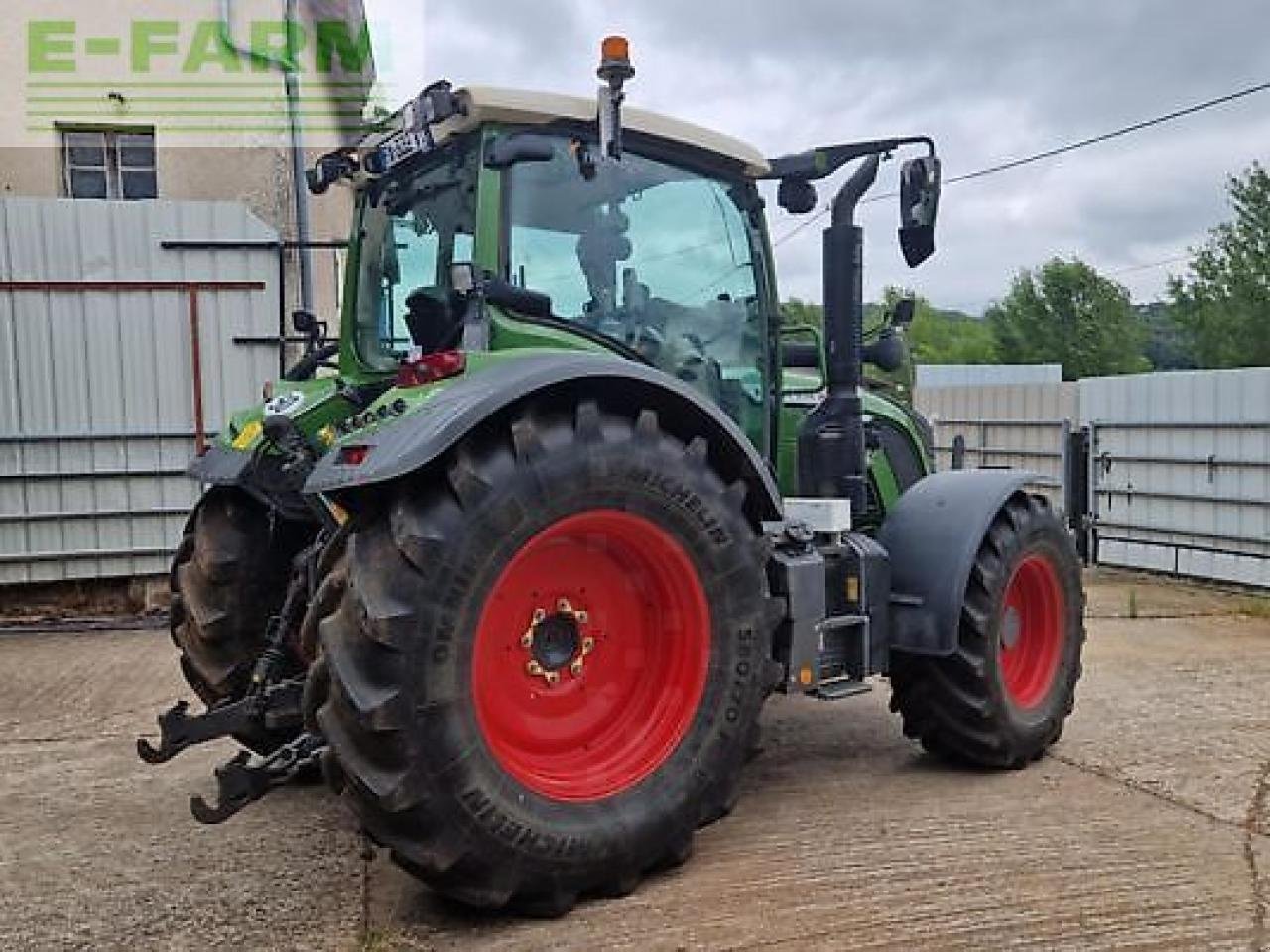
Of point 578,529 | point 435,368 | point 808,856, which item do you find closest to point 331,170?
point 435,368

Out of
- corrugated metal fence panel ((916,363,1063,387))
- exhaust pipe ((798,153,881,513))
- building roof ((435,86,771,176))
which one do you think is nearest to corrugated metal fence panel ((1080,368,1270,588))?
exhaust pipe ((798,153,881,513))

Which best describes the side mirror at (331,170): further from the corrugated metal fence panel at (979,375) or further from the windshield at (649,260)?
the corrugated metal fence panel at (979,375)

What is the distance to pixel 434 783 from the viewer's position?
265 centimetres

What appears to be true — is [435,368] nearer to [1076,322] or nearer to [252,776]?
[252,776]

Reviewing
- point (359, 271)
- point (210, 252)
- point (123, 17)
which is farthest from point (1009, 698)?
point (123, 17)

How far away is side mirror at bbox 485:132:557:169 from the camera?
3236mm

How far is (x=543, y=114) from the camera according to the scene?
3.38 m

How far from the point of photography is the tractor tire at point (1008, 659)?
393 cm

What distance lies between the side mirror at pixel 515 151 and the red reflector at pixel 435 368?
0.62m

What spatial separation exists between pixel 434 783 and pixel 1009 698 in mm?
2306

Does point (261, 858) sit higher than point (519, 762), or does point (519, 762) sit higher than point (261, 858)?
point (519, 762)

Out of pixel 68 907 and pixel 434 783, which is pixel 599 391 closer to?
pixel 434 783

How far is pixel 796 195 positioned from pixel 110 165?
22.8ft

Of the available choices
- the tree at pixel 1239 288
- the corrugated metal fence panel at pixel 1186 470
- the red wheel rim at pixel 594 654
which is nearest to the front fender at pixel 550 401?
the red wheel rim at pixel 594 654
